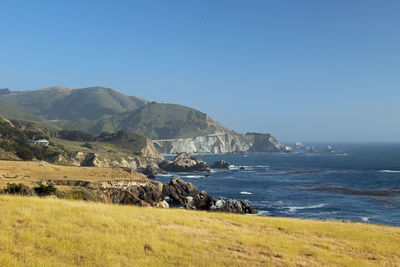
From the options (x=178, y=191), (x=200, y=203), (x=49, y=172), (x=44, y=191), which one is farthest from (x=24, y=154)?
(x=44, y=191)

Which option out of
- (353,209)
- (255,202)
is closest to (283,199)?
(255,202)

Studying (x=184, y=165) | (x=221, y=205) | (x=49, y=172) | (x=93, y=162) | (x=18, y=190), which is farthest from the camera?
(x=184, y=165)

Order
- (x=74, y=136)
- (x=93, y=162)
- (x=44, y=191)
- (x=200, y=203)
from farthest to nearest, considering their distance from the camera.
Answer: (x=74, y=136), (x=93, y=162), (x=200, y=203), (x=44, y=191)

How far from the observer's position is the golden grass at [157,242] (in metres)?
12.0

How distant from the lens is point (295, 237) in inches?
768

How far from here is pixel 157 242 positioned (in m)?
14.4

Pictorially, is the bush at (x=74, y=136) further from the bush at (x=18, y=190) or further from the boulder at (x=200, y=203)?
the bush at (x=18, y=190)

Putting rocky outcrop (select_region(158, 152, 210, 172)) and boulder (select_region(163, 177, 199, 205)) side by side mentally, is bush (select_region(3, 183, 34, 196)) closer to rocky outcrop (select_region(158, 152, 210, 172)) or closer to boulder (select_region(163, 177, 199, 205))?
boulder (select_region(163, 177, 199, 205))

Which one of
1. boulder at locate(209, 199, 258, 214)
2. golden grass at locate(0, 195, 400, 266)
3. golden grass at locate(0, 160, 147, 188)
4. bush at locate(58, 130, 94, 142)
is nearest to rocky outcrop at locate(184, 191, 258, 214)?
boulder at locate(209, 199, 258, 214)

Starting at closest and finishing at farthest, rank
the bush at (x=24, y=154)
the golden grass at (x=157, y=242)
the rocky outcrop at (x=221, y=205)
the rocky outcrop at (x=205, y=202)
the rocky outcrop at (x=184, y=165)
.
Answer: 1. the golden grass at (x=157, y=242)
2. the rocky outcrop at (x=221, y=205)
3. the rocky outcrop at (x=205, y=202)
4. the bush at (x=24, y=154)
5. the rocky outcrop at (x=184, y=165)

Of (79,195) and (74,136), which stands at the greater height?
(74,136)

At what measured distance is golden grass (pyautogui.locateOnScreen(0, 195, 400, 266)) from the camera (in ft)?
39.3

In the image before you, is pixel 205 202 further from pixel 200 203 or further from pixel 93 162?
pixel 93 162

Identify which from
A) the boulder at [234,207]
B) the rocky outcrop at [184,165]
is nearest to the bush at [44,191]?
the boulder at [234,207]
